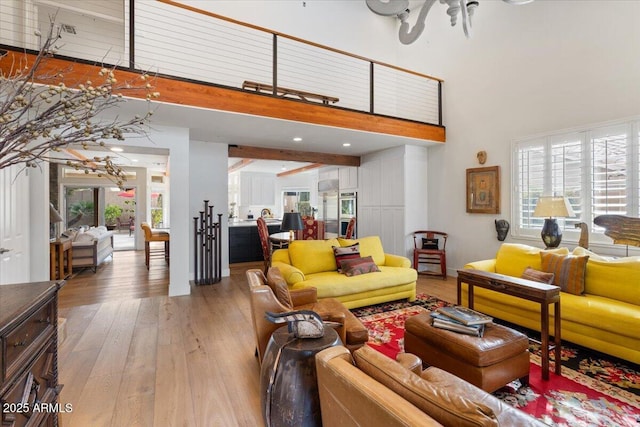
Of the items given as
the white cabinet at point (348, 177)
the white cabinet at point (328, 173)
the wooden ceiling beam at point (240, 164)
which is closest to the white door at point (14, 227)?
the wooden ceiling beam at point (240, 164)

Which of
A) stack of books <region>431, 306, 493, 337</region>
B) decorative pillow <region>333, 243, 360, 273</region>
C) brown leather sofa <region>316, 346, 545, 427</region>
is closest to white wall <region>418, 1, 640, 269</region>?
decorative pillow <region>333, 243, 360, 273</region>

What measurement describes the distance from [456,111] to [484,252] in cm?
263

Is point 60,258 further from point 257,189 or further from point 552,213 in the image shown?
point 552,213

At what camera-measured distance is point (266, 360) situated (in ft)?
5.67

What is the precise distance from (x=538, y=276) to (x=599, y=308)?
570 mm

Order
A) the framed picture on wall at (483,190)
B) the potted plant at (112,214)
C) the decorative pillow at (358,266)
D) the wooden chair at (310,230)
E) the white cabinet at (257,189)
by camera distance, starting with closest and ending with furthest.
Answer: the decorative pillow at (358,266), the framed picture on wall at (483,190), the wooden chair at (310,230), the white cabinet at (257,189), the potted plant at (112,214)

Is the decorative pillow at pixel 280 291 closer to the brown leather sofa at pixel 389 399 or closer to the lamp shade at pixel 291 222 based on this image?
the brown leather sofa at pixel 389 399

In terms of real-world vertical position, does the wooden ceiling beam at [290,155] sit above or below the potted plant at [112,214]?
above

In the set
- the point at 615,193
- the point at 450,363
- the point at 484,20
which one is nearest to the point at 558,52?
the point at 484,20

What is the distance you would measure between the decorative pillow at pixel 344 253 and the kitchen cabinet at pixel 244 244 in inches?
137

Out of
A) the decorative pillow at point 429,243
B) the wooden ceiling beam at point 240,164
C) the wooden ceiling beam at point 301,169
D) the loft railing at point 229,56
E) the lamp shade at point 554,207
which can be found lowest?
the decorative pillow at point 429,243

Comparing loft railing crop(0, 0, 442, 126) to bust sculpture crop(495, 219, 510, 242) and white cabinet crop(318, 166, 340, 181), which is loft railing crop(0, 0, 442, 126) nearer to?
white cabinet crop(318, 166, 340, 181)

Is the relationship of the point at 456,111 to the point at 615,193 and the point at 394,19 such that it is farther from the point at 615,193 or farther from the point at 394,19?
the point at 394,19

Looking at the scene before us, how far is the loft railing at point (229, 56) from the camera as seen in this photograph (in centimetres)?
469
